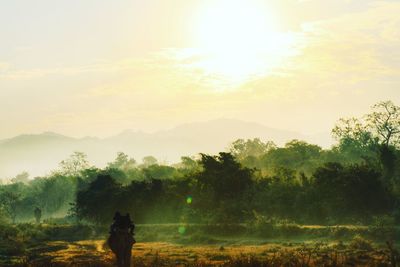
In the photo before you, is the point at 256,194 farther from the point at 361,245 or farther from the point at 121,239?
the point at 121,239

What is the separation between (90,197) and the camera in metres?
78.3

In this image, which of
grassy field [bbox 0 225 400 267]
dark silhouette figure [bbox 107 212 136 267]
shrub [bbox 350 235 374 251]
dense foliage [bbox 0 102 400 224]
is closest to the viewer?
dark silhouette figure [bbox 107 212 136 267]

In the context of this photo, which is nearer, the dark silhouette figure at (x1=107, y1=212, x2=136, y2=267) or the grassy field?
the dark silhouette figure at (x1=107, y1=212, x2=136, y2=267)

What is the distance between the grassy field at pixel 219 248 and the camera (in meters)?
31.3

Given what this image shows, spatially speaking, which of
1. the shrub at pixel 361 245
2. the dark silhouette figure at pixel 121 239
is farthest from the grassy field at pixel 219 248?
the dark silhouette figure at pixel 121 239

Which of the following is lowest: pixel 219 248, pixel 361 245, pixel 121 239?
pixel 219 248

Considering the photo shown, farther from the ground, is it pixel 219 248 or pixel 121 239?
pixel 121 239

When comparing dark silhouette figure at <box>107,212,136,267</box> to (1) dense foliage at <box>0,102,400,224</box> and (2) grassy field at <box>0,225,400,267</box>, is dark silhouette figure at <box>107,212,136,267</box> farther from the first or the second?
(1) dense foliage at <box>0,102,400,224</box>

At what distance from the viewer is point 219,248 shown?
44.5 meters

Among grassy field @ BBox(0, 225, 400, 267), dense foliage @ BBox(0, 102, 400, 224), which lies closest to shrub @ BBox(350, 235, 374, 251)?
grassy field @ BBox(0, 225, 400, 267)

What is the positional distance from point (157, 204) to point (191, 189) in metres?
7.44

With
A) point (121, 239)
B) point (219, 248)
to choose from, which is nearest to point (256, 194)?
point (219, 248)

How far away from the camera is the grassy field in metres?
31.3

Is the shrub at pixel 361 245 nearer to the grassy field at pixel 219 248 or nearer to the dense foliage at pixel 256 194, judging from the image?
the grassy field at pixel 219 248
